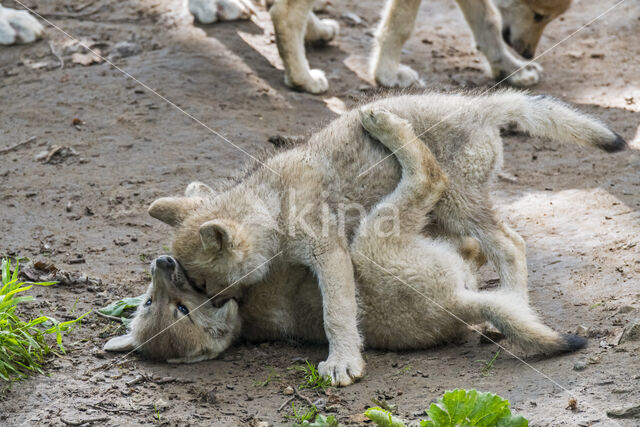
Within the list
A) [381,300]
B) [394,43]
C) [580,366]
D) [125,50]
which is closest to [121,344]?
[381,300]

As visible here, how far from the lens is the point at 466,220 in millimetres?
4355

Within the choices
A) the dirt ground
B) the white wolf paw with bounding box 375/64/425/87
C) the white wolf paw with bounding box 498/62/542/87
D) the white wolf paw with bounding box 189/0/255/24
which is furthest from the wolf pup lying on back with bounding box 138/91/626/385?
the white wolf paw with bounding box 189/0/255/24

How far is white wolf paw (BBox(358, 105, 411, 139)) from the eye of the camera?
432cm

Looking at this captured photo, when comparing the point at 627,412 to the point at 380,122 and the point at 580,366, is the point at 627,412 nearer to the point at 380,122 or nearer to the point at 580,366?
the point at 580,366

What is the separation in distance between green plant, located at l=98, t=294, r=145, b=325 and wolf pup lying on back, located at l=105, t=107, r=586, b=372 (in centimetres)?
29

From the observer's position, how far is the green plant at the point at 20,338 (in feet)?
12.2

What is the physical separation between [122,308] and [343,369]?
1381 mm

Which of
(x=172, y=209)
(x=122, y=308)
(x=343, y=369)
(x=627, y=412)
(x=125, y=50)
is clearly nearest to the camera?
(x=627, y=412)

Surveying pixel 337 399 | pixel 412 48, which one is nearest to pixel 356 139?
pixel 337 399

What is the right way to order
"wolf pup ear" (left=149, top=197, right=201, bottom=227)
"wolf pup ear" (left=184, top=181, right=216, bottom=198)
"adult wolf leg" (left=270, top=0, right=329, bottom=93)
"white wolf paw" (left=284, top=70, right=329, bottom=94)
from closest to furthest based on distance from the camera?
"wolf pup ear" (left=149, top=197, right=201, bottom=227), "wolf pup ear" (left=184, top=181, right=216, bottom=198), "adult wolf leg" (left=270, top=0, right=329, bottom=93), "white wolf paw" (left=284, top=70, right=329, bottom=94)

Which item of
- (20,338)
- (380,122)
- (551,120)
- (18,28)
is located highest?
(551,120)

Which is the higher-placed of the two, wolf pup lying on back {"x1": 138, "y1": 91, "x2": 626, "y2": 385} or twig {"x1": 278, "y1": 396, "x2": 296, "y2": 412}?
wolf pup lying on back {"x1": 138, "y1": 91, "x2": 626, "y2": 385}

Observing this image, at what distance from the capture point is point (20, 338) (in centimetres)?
381

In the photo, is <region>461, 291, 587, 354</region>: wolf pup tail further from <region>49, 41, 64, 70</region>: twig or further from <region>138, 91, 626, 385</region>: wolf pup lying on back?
<region>49, 41, 64, 70</region>: twig
